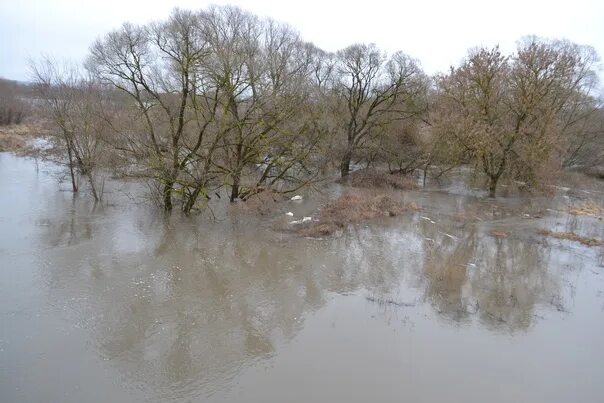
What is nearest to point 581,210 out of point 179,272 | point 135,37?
point 179,272

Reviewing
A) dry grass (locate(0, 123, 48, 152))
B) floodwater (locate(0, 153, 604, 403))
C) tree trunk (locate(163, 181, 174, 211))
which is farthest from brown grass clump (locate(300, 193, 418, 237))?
dry grass (locate(0, 123, 48, 152))

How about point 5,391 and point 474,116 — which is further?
point 474,116

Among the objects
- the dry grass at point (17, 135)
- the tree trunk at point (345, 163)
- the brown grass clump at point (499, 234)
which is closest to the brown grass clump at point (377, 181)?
the tree trunk at point (345, 163)

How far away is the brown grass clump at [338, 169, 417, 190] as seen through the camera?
29203 mm

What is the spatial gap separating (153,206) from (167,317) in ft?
35.4

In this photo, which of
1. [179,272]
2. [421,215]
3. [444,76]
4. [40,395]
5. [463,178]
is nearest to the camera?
[40,395]

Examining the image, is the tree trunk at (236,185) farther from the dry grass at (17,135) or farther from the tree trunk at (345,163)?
the dry grass at (17,135)

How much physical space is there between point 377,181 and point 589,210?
11.9 metres

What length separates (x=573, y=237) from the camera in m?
18.3

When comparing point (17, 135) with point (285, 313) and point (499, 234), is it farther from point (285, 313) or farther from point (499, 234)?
point (499, 234)

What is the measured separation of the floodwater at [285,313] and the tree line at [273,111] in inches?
139

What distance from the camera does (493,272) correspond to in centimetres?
1428

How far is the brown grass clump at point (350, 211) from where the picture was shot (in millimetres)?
17623

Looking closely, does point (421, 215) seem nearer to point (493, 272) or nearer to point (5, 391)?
point (493, 272)
